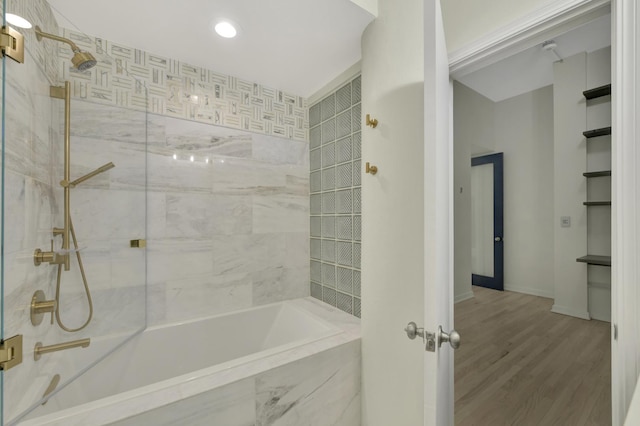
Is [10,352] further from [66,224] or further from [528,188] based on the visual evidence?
[528,188]

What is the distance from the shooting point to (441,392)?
0.90 metres

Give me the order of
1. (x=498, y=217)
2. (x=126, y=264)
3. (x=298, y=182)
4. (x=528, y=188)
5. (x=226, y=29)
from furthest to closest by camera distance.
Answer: (x=498, y=217)
(x=528, y=188)
(x=298, y=182)
(x=126, y=264)
(x=226, y=29)

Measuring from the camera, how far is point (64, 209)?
1.43 metres

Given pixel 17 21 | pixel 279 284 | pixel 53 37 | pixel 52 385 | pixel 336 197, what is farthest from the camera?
pixel 279 284

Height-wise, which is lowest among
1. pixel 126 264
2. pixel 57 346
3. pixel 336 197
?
pixel 57 346

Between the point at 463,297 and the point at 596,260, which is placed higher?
the point at 596,260

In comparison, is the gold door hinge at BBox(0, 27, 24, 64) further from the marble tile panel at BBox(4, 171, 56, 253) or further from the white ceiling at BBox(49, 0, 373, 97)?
the white ceiling at BBox(49, 0, 373, 97)

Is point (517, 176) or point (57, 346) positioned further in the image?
point (517, 176)

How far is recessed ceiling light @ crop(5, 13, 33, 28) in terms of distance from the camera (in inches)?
33.9

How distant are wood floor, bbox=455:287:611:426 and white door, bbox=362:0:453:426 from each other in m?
0.68

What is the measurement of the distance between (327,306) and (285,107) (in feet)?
5.98

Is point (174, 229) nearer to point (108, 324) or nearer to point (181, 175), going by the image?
point (181, 175)

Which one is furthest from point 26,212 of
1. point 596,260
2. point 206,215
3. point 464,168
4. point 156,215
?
point 464,168

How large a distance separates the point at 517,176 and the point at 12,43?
14.5ft
